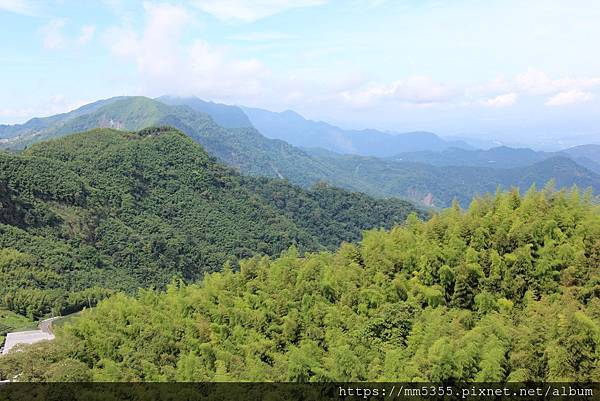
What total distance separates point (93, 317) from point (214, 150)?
16652 cm

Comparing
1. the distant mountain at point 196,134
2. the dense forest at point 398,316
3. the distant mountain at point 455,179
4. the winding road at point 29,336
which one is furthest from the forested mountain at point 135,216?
the distant mountain at point 196,134

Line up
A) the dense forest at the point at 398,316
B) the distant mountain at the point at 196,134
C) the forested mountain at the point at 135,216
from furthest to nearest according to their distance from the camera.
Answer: the distant mountain at the point at 196,134, the forested mountain at the point at 135,216, the dense forest at the point at 398,316

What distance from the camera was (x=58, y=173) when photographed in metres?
54.9

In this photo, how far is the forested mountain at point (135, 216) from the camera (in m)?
40.8

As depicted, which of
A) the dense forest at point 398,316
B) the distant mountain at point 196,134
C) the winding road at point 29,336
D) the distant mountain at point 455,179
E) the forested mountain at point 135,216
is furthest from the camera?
the distant mountain at point 196,134

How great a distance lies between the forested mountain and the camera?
40812 millimetres

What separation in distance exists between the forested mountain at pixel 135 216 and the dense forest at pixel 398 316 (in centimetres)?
2318

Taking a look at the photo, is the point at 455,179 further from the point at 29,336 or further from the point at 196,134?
the point at 29,336

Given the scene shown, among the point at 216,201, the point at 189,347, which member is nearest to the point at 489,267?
the point at 189,347

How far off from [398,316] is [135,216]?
169 ft

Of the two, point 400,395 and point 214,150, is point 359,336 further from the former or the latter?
point 214,150

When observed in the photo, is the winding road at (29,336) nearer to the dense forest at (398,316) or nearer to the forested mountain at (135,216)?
the forested mountain at (135,216)

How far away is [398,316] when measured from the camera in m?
12.8

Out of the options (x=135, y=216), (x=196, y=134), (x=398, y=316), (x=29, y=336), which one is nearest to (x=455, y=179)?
(x=196, y=134)
